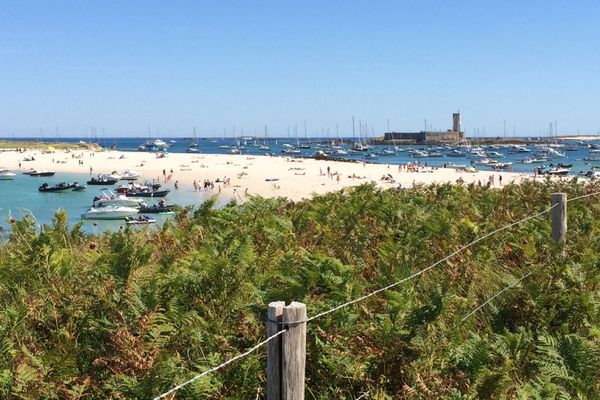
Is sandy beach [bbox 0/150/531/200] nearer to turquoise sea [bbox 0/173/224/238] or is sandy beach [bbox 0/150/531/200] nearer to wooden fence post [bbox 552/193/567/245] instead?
turquoise sea [bbox 0/173/224/238]

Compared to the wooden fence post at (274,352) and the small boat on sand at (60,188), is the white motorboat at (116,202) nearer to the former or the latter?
the small boat on sand at (60,188)

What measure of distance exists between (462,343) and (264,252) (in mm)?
2870

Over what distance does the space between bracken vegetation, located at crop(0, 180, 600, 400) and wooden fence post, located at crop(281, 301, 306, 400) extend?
88 centimetres

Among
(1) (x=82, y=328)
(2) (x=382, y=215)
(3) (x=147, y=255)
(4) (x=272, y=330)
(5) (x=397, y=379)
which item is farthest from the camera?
(2) (x=382, y=215)

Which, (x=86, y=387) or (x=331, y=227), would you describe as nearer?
(x=86, y=387)

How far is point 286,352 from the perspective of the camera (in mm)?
3012

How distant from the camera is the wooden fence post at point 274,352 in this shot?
9.84 ft

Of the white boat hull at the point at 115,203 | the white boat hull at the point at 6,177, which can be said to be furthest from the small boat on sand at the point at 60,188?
the white boat hull at the point at 6,177

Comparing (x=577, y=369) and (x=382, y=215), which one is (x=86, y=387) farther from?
(x=382, y=215)

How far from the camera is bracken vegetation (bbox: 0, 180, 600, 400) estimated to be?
13.3 ft

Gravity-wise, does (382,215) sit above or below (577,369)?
above

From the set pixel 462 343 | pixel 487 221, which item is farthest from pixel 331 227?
pixel 462 343

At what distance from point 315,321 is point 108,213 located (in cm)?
3335

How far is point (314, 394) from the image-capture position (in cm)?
423
